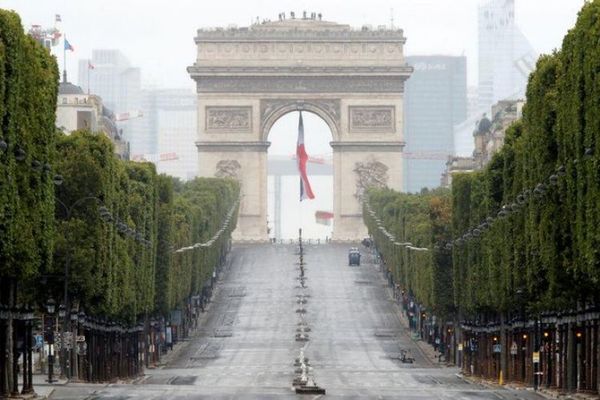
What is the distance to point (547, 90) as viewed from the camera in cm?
7712

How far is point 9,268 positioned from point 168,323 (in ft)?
217

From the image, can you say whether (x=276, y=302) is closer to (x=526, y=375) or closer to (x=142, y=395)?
(x=526, y=375)

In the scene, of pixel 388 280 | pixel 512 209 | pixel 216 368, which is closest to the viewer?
pixel 512 209

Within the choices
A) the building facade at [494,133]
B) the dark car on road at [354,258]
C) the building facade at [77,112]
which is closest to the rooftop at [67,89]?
the building facade at [77,112]

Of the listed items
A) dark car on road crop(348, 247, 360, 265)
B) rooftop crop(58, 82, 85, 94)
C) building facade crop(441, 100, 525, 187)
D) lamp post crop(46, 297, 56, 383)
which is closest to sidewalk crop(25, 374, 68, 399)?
lamp post crop(46, 297, 56, 383)

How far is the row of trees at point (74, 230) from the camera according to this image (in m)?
64.7

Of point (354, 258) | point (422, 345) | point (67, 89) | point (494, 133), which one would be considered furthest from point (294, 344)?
point (67, 89)

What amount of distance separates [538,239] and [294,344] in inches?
2131

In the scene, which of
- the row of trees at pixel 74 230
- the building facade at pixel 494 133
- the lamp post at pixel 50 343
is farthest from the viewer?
the building facade at pixel 494 133

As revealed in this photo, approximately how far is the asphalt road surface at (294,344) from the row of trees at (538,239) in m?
3.03

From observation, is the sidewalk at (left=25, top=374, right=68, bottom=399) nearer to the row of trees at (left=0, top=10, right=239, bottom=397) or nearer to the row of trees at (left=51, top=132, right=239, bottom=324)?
the row of trees at (left=0, top=10, right=239, bottom=397)

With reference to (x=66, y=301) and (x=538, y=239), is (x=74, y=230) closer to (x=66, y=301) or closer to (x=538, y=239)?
(x=66, y=301)

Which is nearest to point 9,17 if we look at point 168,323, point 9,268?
point 9,268

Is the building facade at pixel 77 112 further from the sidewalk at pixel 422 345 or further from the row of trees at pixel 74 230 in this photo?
the sidewalk at pixel 422 345
